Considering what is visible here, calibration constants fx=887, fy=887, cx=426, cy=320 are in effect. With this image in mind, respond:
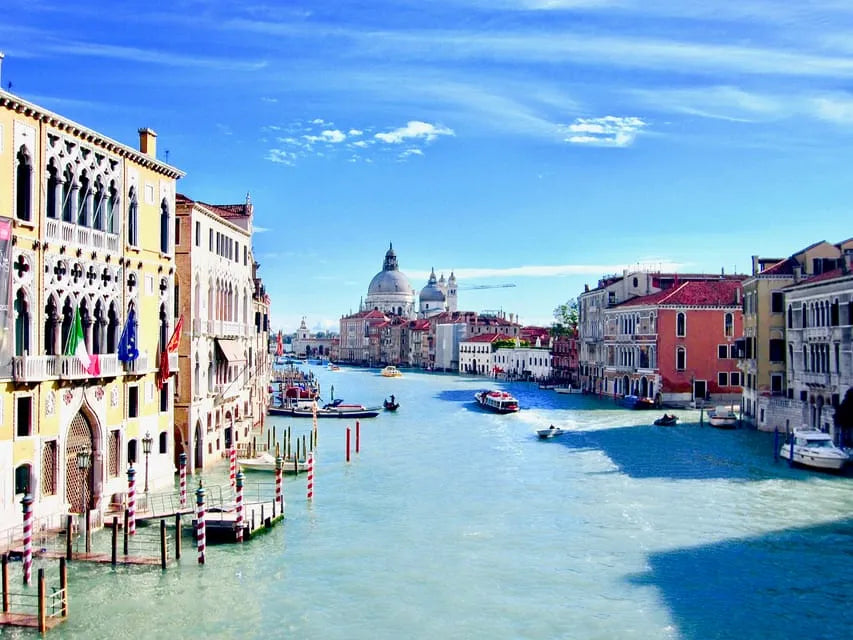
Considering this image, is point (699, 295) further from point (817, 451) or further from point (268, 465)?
point (268, 465)

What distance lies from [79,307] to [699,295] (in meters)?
35.3

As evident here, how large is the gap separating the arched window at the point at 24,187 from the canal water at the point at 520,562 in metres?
5.54

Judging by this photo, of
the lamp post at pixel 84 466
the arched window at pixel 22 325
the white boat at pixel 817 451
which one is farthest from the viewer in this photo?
the white boat at pixel 817 451

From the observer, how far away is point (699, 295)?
4459cm

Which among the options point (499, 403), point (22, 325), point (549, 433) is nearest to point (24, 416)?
point (22, 325)

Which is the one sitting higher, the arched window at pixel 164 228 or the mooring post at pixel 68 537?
the arched window at pixel 164 228

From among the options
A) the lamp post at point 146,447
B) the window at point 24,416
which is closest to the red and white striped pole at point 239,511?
the lamp post at point 146,447

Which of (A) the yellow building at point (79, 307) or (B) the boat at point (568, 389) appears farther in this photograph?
(B) the boat at point (568, 389)

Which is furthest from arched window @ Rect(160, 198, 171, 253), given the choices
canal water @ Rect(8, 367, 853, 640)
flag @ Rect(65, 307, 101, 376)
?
canal water @ Rect(8, 367, 853, 640)

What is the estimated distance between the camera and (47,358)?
14203 mm

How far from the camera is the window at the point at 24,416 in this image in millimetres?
13734

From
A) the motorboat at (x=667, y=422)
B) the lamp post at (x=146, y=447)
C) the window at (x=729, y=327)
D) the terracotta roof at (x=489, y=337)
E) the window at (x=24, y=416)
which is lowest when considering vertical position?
the motorboat at (x=667, y=422)

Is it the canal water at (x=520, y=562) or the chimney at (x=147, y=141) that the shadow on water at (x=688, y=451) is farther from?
the chimney at (x=147, y=141)

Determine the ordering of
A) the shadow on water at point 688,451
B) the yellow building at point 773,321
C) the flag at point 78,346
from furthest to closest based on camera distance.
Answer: the yellow building at point 773,321, the shadow on water at point 688,451, the flag at point 78,346
